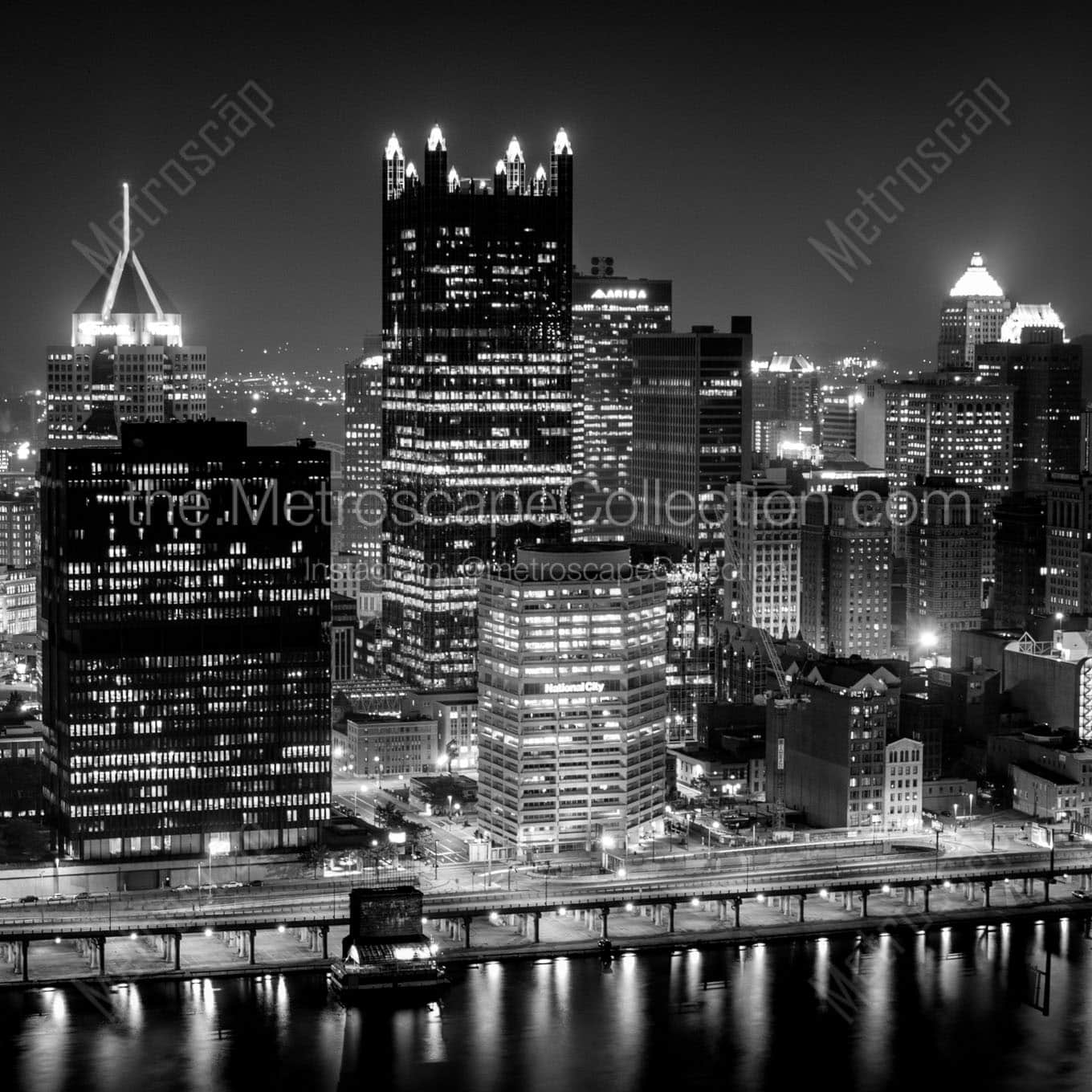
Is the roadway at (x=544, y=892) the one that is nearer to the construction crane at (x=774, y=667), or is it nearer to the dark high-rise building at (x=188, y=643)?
the dark high-rise building at (x=188, y=643)

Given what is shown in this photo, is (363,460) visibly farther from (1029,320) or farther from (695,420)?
(1029,320)

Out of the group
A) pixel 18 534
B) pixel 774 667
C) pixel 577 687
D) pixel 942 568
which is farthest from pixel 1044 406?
pixel 577 687

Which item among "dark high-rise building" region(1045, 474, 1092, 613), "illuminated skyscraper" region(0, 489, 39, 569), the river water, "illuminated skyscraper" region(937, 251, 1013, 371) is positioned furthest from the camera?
"illuminated skyscraper" region(937, 251, 1013, 371)

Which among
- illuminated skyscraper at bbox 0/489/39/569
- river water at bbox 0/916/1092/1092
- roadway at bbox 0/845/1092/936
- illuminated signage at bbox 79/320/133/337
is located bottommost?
river water at bbox 0/916/1092/1092

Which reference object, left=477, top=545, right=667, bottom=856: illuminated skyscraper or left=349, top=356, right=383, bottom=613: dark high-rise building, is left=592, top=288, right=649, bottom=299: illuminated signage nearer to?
left=349, top=356, right=383, bottom=613: dark high-rise building

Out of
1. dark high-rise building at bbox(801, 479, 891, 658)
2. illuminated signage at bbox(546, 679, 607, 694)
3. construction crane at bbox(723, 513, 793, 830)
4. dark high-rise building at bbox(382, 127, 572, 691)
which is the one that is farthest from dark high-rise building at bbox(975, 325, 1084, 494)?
illuminated signage at bbox(546, 679, 607, 694)

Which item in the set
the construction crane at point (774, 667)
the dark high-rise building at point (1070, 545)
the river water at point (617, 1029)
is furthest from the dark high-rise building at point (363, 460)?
the river water at point (617, 1029)

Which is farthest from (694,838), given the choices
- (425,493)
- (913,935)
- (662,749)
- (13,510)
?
(13,510)
